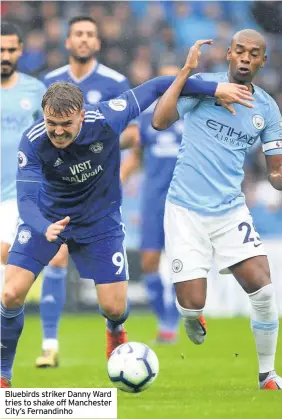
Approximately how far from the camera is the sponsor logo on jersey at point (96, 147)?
682cm

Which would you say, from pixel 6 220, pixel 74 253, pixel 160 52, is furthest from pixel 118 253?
pixel 160 52

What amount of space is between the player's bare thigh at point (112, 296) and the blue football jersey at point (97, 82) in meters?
2.53

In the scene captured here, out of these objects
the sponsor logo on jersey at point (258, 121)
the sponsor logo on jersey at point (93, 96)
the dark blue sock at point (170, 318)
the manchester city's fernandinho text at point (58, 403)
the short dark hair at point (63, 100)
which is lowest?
the dark blue sock at point (170, 318)

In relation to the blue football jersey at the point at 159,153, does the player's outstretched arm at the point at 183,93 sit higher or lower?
higher

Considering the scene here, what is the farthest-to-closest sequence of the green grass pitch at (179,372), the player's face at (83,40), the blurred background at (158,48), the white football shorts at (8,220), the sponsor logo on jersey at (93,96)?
the blurred background at (158,48), the player's face at (83,40), the sponsor logo on jersey at (93,96), the white football shorts at (8,220), the green grass pitch at (179,372)

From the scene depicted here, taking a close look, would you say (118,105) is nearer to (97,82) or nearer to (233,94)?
(233,94)

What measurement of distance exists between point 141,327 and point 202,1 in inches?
233

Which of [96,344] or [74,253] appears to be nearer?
[74,253]

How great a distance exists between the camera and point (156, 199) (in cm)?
1105

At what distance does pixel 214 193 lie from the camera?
709 cm

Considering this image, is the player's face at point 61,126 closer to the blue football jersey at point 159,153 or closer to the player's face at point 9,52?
the player's face at point 9,52

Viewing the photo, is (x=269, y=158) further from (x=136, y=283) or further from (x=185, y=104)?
(x=136, y=283)

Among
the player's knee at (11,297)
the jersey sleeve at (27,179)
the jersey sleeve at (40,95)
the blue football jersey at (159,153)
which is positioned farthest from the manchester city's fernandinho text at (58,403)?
the blue football jersey at (159,153)

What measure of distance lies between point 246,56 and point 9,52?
285cm
